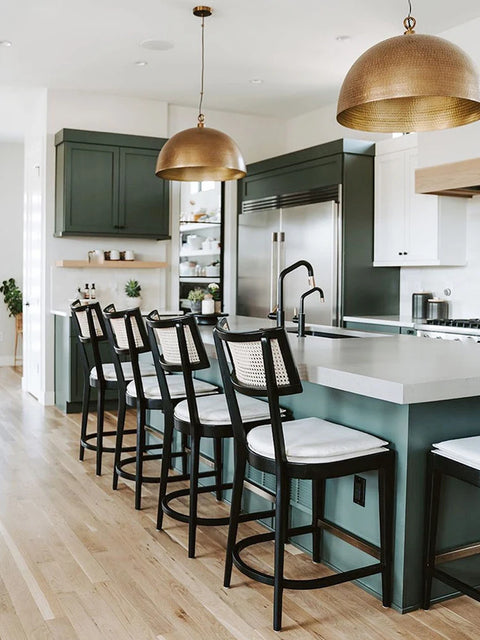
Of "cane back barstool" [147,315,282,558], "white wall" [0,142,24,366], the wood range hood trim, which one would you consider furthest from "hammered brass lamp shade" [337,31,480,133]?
"white wall" [0,142,24,366]

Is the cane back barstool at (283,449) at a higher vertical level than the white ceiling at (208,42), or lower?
lower

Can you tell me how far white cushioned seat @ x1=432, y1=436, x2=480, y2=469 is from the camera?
2.23 meters

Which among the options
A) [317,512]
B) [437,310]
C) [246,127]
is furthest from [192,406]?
[246,127]

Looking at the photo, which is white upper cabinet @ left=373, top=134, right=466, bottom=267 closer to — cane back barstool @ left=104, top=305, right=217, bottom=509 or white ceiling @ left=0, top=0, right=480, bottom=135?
white ceiling @ left=0, top=0, right=480, bottom=135

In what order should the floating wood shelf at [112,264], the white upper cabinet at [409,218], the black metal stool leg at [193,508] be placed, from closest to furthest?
1. the black metal stool leg at [193,508]
2. the white upper cabinet at [409,218]
3. the floating wood shelf at [112,264]

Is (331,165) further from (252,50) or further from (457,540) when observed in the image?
(457,540)

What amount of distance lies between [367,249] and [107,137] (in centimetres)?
250

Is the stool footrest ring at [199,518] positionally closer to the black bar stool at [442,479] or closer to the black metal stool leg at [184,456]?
the black metal stool leg at [184,456]

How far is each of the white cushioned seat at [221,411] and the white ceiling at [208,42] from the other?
2.58m

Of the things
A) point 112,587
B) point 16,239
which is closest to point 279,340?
point 112,587

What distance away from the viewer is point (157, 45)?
4977 mm

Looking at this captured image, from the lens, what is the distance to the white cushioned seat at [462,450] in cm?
223

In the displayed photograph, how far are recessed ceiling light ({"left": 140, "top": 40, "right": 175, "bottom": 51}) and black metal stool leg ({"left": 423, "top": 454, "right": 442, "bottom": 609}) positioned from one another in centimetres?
374

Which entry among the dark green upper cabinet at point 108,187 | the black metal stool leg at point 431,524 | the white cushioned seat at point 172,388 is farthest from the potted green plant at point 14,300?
the black metal stool leg at point 431,524
